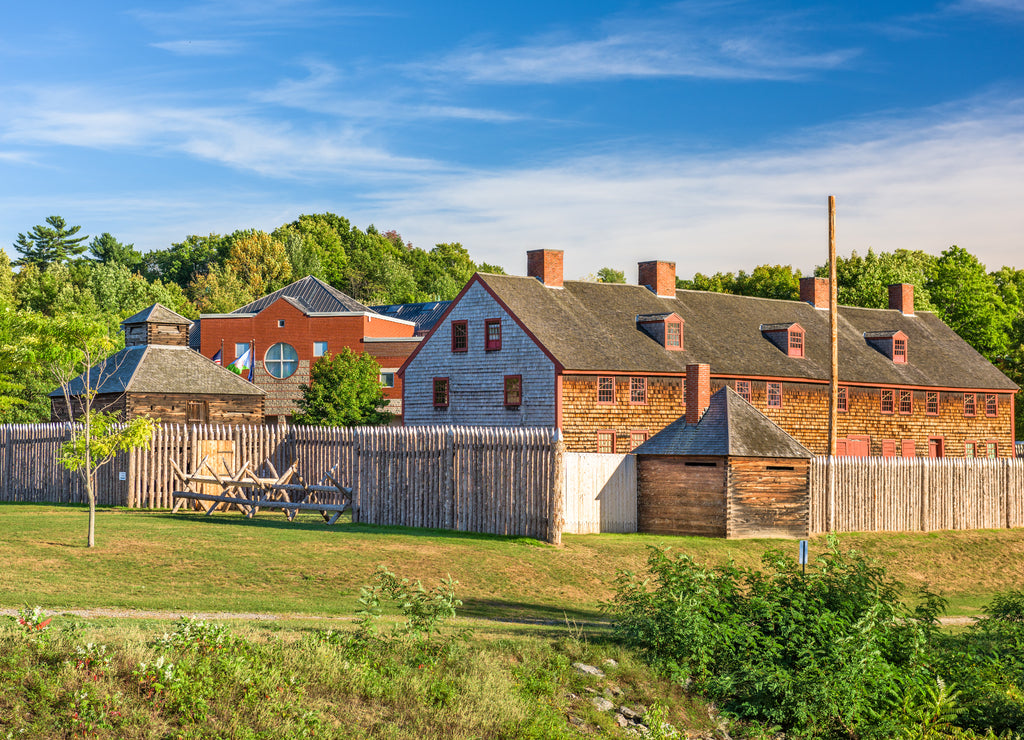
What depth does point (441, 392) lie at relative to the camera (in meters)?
46.9

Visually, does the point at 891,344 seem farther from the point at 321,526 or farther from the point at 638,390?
the point at 321,526

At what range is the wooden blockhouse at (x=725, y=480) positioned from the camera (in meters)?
32.1

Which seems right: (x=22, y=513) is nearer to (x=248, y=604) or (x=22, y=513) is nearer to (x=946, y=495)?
(x=248, y=604)

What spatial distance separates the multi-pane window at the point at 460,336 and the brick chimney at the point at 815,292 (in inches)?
799

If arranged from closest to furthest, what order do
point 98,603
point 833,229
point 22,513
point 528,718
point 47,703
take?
point 47,703 → point 528,718 → point 98,603 → point 22,513 → point 833,229

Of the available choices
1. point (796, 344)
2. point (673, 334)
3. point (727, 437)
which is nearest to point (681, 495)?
point (727, 437)

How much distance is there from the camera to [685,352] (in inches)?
1823

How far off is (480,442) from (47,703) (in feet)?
56.9

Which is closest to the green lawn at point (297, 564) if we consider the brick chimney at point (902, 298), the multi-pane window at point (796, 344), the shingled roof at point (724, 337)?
the shingled roof at point (724, 337)

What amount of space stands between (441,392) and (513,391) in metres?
4.37

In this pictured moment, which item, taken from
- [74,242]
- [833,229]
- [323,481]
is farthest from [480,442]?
[74,242]

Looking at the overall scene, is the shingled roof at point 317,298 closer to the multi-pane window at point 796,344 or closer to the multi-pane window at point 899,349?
the multi-pane window at point 796,344

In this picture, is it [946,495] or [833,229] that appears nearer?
[946,495]

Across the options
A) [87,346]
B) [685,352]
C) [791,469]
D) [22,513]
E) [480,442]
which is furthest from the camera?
[685,352]
